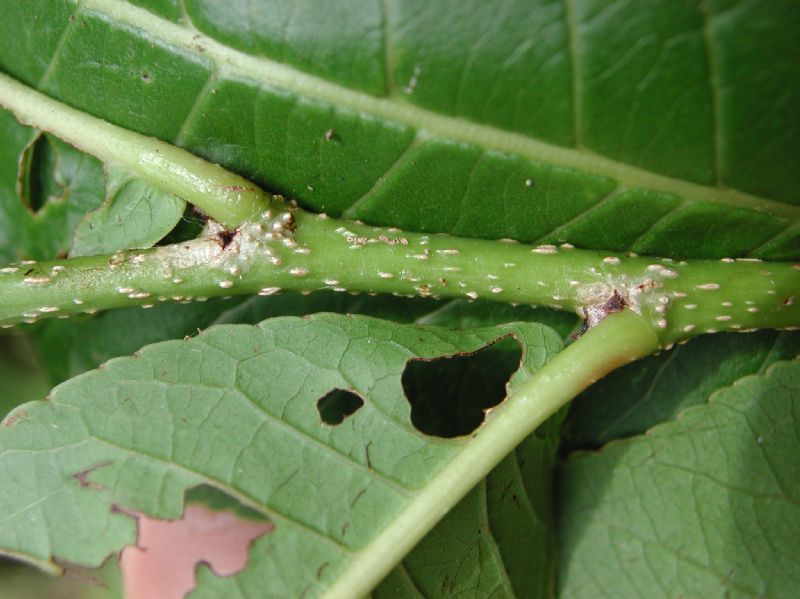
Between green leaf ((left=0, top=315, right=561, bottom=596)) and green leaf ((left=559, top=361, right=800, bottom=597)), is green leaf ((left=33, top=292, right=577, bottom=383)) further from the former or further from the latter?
green leaf ((left=559, top=361, right=800, bottom=597))

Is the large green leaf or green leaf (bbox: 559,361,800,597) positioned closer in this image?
the large green leaf

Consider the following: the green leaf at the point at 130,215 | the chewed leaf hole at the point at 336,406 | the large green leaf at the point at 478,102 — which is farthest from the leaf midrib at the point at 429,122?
the chewed leaf hole at the point at 336,406

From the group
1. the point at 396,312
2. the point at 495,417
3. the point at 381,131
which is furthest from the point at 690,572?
the point at 381,131

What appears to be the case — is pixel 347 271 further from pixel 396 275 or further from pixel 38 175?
pixel 38 175

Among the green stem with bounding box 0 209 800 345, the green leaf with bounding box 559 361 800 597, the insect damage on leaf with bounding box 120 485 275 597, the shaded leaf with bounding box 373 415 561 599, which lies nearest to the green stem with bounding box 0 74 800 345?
the green stem with bounding box 0 209 800 345

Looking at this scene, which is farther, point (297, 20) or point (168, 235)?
point (168, 235)

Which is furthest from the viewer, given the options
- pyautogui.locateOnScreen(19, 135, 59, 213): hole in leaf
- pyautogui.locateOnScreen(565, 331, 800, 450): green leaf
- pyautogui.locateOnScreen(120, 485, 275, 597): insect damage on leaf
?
pyautogui.locateOnScreen(19, 135, 59, 213): hole in leaf

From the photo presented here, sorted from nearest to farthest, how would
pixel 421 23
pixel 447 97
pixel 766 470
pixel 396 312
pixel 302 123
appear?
1. pixel 421 23
2. pixel 447 97
3. pixel 302 123
4. pixel 766 470
5. pixel 396 312

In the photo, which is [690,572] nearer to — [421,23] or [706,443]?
[706,443]
